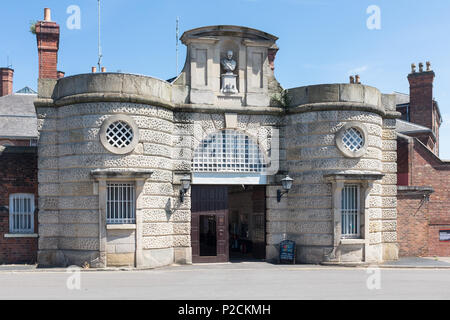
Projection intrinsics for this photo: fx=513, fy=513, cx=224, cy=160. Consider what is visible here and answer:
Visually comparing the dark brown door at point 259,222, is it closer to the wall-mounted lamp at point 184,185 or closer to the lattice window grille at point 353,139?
the wall-mounted lamp at point 184,185

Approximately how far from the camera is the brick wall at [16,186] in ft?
61.2

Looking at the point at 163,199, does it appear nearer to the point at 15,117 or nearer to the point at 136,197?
the point at 136,197

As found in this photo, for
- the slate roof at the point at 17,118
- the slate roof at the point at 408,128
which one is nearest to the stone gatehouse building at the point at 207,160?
the slate roof at the point at 408,128

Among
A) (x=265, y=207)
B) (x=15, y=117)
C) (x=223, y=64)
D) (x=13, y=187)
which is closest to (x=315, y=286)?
(x=265, y=207)

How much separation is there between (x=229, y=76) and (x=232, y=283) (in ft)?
28.0

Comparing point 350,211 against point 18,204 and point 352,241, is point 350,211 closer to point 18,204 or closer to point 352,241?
point 352,241

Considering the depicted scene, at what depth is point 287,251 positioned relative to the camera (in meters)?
19.1

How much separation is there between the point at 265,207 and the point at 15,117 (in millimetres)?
19848

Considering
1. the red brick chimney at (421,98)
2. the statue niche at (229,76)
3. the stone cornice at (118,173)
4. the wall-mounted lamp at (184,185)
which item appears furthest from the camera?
the red brick chimney at (421,98)

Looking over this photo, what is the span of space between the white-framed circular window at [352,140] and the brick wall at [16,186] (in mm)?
11415

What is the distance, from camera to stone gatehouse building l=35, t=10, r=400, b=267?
683 inches

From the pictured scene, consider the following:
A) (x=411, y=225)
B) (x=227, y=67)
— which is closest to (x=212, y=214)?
(x=227, y=67)

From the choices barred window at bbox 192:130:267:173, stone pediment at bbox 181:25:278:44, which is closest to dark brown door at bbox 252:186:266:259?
barred window at bbox 192:130:267:173

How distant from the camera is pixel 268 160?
1973 centimetres
